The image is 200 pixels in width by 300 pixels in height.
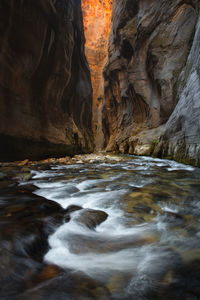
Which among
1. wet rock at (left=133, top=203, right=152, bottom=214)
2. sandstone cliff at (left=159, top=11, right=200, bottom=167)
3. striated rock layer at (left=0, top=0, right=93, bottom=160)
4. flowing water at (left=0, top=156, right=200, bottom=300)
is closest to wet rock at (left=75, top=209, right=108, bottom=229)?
flowing water at (left=0, top=156, right=200, bottom=300)

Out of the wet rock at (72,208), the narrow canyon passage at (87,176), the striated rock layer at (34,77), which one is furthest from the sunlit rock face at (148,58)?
the wet rock at (72,208)

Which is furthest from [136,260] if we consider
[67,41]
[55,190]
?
[67,41]

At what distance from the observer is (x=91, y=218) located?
1.65 m

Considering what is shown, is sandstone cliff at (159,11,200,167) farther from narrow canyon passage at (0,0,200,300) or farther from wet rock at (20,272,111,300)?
wet rock at (20,272,111,300)

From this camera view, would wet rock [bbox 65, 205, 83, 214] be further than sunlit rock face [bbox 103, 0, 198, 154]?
No

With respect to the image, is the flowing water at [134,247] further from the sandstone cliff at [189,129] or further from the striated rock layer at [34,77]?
the striated rock layer at [34,77]

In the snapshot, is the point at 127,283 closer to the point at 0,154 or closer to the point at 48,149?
the point at 0,154

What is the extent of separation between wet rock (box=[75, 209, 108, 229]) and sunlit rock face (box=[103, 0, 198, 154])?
1216cm

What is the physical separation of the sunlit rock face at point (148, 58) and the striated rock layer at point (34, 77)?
8.24 m

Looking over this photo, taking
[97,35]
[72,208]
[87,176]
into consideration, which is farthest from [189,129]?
[97,35]

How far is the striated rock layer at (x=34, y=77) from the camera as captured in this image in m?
5.76

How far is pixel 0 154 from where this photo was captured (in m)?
5.59

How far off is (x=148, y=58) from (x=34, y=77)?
13.8m

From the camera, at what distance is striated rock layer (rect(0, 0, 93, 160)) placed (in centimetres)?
576
